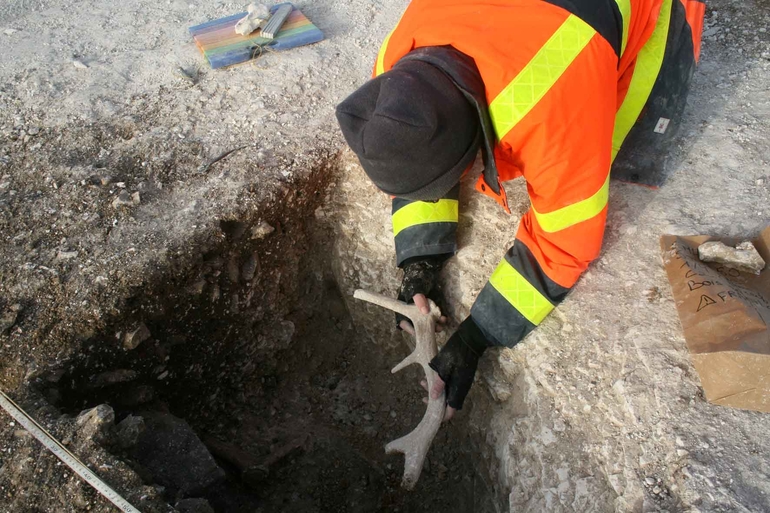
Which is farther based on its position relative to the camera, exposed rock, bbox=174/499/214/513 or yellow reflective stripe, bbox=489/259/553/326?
yellow reflective stripe, bbox=489/259/553/326

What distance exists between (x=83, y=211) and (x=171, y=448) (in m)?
1.18

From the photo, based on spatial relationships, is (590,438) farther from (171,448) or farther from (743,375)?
(171,448)

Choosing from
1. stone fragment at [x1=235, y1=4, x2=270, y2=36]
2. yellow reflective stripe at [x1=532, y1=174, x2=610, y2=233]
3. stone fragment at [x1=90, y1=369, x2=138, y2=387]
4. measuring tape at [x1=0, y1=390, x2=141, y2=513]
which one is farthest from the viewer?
stone fragment at [x1=235, y1=4, x2=270, y2=36]

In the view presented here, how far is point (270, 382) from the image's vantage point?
10.2 feet

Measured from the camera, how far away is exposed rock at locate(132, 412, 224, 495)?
2.18 m

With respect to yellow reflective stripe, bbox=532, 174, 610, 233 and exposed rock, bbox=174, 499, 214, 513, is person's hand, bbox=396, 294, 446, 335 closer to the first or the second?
yellow reflective stripe, bbox=532, 174, 610, 233

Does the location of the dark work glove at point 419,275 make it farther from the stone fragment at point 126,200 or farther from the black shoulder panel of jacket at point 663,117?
the stone fragment at point 126,200

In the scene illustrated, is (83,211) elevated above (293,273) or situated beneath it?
elevated above

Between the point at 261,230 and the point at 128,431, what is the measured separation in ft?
3.48

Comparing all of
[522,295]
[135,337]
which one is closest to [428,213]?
[522,295]

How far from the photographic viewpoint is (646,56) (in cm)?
229

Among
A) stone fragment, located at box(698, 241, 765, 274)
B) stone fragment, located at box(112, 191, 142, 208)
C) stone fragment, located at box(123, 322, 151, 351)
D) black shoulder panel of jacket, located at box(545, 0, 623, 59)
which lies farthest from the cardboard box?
stone fragment, located at box(112, 191, 142, 208)

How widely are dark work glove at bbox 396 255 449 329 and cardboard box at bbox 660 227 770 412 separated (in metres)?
0.97

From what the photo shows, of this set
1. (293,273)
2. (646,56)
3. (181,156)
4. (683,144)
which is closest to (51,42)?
(181,156)
